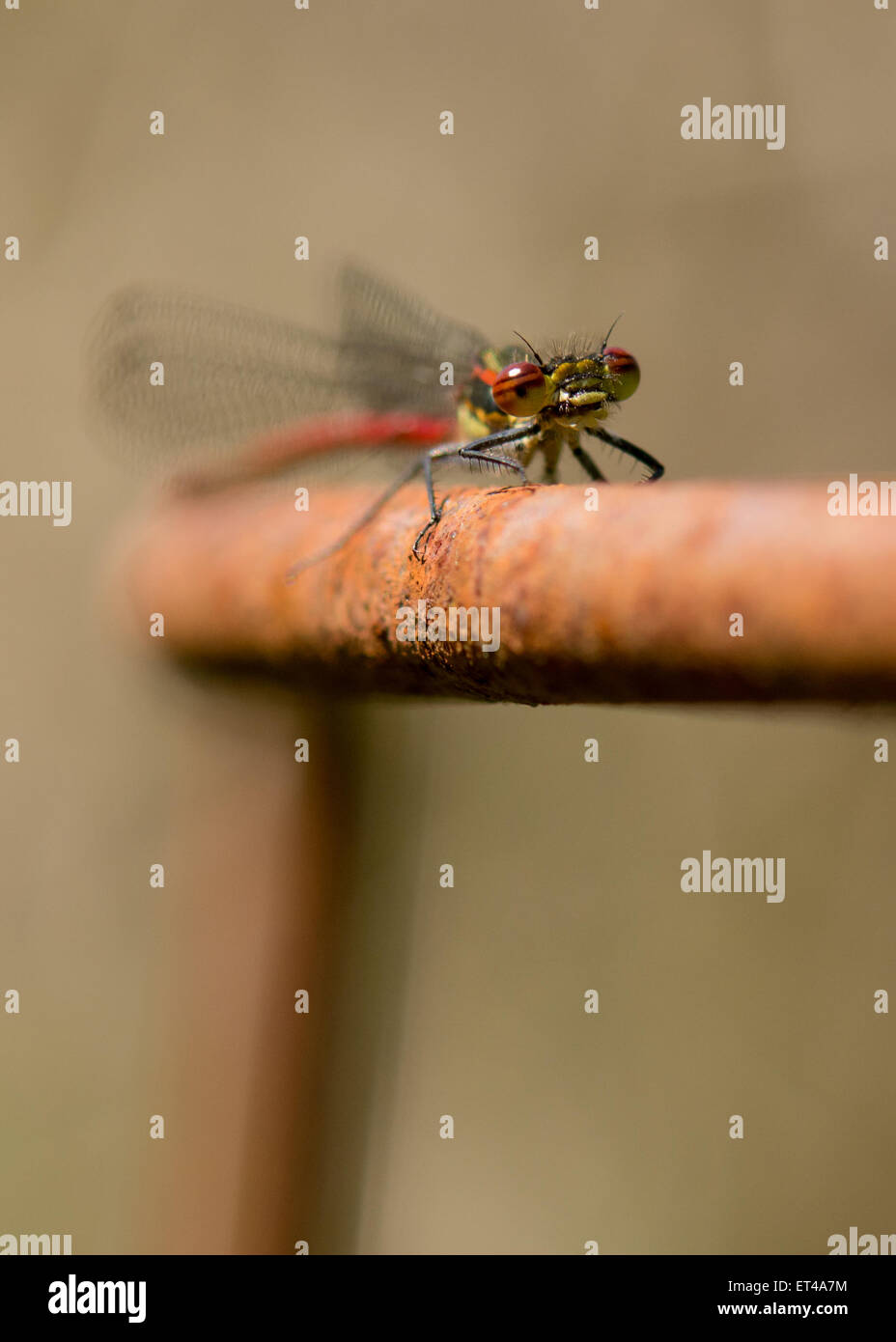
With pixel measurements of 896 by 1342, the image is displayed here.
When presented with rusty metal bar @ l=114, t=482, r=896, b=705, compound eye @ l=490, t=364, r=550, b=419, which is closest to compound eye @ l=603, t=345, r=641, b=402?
compound eye @ l=490, t=364, r=550, b=419

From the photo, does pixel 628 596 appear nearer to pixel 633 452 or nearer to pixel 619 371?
pixel 619 371

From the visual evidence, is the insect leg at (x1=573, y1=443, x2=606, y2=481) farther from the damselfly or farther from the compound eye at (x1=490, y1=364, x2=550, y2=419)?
the compound eye at (x1=490, y1=364, x2=550, y2=419)

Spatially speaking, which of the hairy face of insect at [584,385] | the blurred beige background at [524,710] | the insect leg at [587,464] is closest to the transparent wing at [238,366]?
the blurred beige background at [524,710]

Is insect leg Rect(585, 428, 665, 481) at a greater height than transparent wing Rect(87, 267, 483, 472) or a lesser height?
lesser

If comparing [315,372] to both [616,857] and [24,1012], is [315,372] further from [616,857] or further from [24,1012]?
[24,1012]

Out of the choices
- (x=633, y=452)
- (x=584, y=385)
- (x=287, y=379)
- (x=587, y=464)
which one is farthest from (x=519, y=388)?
(x=287, y=379)
